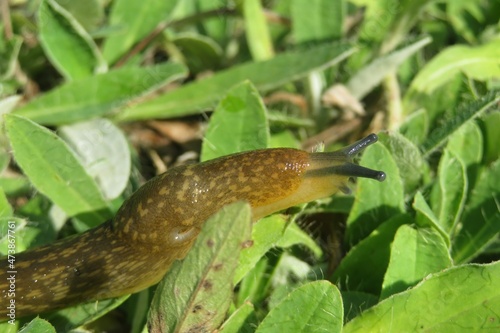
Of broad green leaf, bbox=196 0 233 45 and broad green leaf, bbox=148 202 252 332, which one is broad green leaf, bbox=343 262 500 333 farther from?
broad green leaf, bbox=196 0 233 45

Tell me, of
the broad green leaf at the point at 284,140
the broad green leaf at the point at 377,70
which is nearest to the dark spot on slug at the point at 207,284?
the broad green leaf at the point at 284,140

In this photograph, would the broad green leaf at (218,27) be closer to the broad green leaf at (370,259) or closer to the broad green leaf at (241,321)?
the broad green leaf at (370,259)

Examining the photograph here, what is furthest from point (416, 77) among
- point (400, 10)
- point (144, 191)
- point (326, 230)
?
point (144, 191)

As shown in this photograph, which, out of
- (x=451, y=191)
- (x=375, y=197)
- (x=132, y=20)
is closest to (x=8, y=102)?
(x=132, y=20)

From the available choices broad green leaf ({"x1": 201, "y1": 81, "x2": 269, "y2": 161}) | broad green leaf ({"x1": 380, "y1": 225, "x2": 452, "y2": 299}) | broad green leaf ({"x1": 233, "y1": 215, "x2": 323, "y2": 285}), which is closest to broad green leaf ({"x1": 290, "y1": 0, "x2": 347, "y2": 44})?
broad green leaf ({"x1": 201, "y1": 81, "x2": 269, "y2": 161})

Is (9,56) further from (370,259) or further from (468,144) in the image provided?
A: (468,144)

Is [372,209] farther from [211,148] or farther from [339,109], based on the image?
[339,109]
